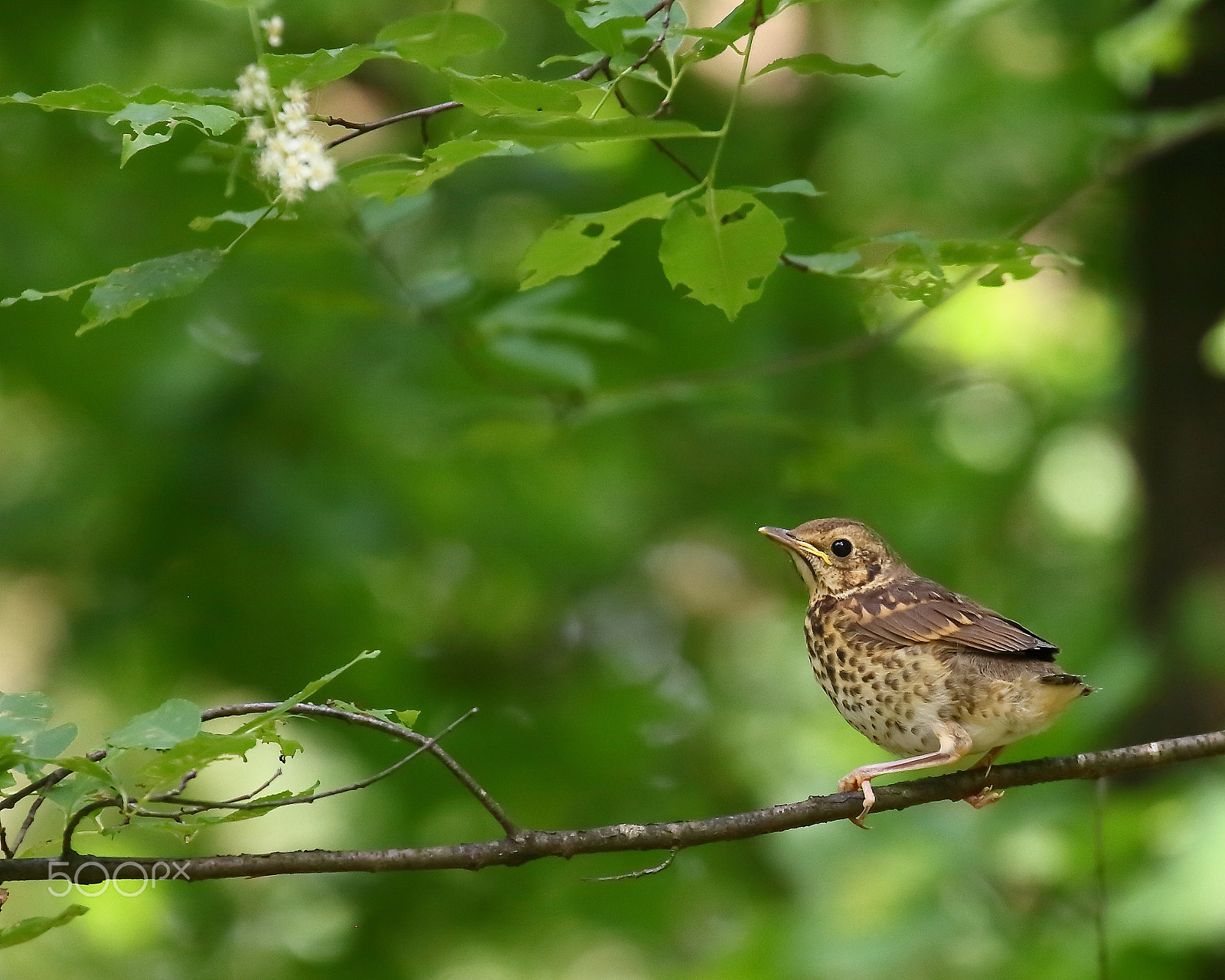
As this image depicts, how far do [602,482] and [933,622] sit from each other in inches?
172

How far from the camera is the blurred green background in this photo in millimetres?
5234

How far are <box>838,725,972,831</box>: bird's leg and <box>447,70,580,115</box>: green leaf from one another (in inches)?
65.6

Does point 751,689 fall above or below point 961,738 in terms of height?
below

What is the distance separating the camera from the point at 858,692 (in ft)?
11.8

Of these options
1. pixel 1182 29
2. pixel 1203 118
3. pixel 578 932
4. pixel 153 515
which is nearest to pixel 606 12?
pixel 1203 118

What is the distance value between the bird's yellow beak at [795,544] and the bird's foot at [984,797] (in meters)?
0.95

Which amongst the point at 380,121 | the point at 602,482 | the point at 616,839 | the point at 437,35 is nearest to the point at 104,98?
the point at 380,121

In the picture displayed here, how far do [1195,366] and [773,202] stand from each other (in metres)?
2.06

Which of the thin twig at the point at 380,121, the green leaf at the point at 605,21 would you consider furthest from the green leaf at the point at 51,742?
the green leaf at the point at 605,21

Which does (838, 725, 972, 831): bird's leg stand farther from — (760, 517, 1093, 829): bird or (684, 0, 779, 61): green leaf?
(684, 0, 779, 61): green leaf

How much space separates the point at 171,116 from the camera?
2135 mm

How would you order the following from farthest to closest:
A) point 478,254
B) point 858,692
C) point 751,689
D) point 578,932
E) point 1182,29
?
point 751,689
point 578,932
point 478,254
point 1182,29
point 858,692

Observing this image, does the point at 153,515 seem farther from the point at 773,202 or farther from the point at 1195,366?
the point at 1195,366

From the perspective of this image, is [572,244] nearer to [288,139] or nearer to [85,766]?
[288,139]
